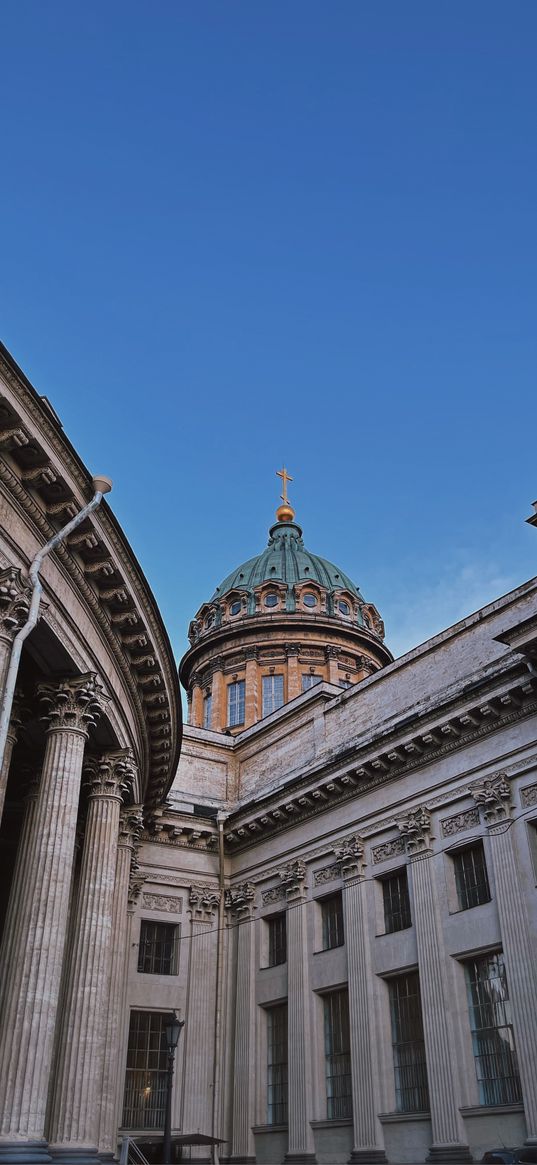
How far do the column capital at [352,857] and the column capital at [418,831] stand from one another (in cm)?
175

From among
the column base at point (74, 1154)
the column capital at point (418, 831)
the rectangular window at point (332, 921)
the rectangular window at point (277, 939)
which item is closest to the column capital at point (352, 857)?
the rectangular window at point (332, 921)

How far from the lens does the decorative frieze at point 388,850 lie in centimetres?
2386

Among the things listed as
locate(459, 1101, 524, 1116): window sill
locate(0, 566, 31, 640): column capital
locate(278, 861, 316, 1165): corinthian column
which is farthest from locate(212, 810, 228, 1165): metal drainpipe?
locate(0, 566, 31, 640): column capital

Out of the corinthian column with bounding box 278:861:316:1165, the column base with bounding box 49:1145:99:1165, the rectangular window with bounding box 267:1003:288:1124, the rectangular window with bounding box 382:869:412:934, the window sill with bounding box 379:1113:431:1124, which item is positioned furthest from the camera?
the rectangular window with bounding box 267:1003:288:1124

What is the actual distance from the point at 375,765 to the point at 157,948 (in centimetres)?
896

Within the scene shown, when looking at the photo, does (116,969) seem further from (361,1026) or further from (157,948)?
(157,948)

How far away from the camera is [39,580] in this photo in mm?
12789

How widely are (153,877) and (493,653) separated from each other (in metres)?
12.1

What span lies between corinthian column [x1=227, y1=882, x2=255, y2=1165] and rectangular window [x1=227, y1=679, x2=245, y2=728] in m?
11.8

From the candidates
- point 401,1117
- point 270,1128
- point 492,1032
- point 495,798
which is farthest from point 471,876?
point 270,1128

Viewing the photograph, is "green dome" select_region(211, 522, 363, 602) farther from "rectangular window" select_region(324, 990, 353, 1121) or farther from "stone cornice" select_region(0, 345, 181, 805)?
"stone cornice" select_region(0, 345, 181, 805)

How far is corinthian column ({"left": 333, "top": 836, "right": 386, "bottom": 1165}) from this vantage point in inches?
861

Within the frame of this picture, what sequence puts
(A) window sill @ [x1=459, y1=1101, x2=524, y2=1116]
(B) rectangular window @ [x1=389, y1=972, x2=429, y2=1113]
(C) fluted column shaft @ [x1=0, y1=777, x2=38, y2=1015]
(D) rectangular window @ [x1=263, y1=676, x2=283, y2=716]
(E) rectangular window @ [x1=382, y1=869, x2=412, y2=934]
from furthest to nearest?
(D) rectangular window @ [x1=263, y1=676, x2=283, y2=716]
(E) rectangular window @ [x1=382, y1=869, x2=412, y2=934]
(B) rectangular window @ [x1=389, y1=972, x2=429, y2=1113]
(A) window sill @ [x1=459, y1=1101, x2=524, y2=1116]
(C) fluted column shaft @ [x1=0, y1=777, x2=38, y2=1015]

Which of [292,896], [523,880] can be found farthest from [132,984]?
[523,880]
